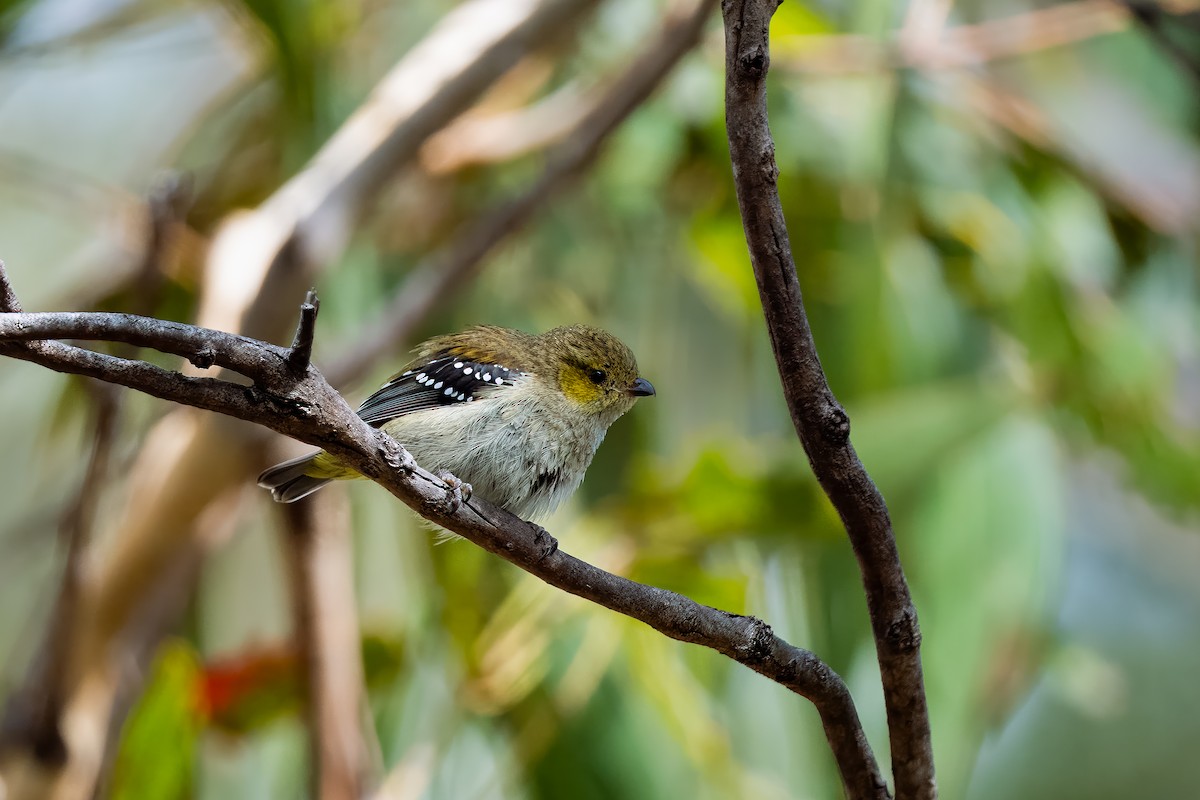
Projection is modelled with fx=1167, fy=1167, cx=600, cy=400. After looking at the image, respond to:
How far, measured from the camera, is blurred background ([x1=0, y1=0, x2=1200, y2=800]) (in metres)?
3.15

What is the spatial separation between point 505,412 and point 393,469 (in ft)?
2.76

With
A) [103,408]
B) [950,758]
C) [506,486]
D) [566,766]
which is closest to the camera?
[506,486]

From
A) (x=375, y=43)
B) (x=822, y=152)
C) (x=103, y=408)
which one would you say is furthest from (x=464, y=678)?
(x=375, y=43)

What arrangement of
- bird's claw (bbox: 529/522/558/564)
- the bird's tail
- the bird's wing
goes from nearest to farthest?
1. bird's claw (bbox: 529/522/558/564)
2. the bird's tail
3. the bird's wing

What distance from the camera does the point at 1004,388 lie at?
→ 11.7 ft

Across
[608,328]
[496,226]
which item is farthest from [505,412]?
[608,328]

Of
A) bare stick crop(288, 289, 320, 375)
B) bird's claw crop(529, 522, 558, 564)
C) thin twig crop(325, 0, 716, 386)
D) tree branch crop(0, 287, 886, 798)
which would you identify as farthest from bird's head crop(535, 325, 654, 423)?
thin twig crop(325, 0, 716, 386)

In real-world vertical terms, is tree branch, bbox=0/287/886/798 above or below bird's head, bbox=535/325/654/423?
below

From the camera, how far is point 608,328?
4188mm

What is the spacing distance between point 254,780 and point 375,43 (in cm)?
296

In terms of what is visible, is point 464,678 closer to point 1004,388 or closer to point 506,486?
point 506,486

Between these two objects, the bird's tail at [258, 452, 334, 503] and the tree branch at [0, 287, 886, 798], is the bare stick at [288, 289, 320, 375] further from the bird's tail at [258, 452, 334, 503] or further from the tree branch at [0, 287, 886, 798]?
the bird's tail at [258, 452, 334, 503]

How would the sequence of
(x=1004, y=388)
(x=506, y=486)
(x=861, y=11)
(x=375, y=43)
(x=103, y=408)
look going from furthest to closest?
(x=375, y=43) → (x=861, y=11) → (x=1004, y=388) → (x=103, y=408) → (x=506, y=486)

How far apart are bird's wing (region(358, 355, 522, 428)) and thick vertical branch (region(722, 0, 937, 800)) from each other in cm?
96
